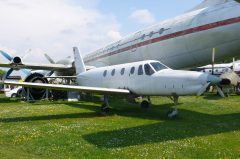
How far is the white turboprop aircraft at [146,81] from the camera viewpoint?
41.0 ft

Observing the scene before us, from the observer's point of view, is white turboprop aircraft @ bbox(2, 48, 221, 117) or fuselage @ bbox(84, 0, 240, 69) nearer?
white turboprop aircraft @ bbox(2, 48, 221, 117)

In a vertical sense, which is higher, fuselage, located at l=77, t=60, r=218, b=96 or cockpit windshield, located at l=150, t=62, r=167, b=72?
cockpit windshield, located at l=150, t=62, r=167, b=72

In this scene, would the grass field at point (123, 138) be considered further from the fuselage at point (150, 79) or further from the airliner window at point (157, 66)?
the airliner window at point (157, 66)

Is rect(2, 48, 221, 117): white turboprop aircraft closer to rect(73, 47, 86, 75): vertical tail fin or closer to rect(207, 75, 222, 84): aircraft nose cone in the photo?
rect(207, 75, 222, 84): aircraft nose cone

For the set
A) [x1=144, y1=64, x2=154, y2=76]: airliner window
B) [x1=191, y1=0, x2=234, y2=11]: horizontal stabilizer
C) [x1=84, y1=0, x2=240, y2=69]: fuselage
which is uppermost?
[x1=191, y1=0, x2=234, y2=11]: horizontal stabilizer

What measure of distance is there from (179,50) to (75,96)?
36.5ft

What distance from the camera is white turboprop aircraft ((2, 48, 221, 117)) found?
1250cm

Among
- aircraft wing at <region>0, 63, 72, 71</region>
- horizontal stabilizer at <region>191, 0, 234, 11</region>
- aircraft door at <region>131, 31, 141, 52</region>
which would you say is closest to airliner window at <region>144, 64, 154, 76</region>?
horizontal stabilizer at <region>191, 0, 234, 11</region>

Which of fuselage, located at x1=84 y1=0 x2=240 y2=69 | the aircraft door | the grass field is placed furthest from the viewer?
the aircraft door

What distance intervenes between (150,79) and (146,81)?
295 millimetres

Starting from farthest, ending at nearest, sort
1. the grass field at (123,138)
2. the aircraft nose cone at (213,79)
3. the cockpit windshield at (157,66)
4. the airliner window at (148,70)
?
the airliner window at (148,70), the cockpit windshield at (157,66), the aircraft nose cone at (213,79), the grass field at (123,138)

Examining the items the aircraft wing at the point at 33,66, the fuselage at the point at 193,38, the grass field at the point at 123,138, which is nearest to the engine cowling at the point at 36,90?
the aircraft wing at the point at 33,66

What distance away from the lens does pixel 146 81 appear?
592 inches

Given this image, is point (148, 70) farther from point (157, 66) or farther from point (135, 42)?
point (135, 42)
